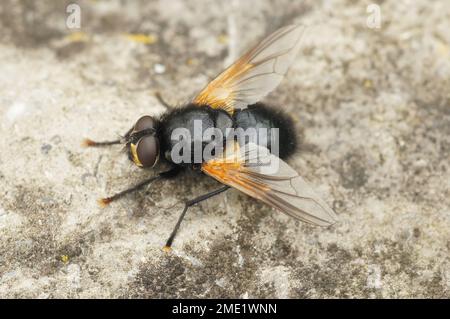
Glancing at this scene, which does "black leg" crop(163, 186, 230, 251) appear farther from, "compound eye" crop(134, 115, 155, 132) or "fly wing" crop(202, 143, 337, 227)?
"compound eye" crop(134, 115, 155, 132)

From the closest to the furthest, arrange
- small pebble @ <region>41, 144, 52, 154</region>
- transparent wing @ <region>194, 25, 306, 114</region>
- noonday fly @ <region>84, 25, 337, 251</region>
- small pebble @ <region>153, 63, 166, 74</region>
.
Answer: noonday fly @ <region>84, 25, 337, 251</region>
small pebble @ <region>41, 144, 52, 154</region>
transparent wing @ <region>194, 25, 306, 114</region>
small pebble @ <region>153, 63, 166, 74</region>

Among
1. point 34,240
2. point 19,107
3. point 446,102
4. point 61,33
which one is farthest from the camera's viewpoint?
point 61,33

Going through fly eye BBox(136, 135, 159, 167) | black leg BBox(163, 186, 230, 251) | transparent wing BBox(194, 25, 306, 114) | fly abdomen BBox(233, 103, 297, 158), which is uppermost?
transparent wing BBox(194, 25, 306, 114)

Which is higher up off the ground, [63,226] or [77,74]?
[77,74]

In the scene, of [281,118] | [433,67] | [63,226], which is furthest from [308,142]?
[63,226]

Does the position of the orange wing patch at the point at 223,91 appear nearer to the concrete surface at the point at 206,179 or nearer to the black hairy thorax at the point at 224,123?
the black hairy thorax at the point at 224,123

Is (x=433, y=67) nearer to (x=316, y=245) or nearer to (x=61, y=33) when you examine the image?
(x=316, y=245)

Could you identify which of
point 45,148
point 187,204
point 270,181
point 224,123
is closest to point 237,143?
point 224,123

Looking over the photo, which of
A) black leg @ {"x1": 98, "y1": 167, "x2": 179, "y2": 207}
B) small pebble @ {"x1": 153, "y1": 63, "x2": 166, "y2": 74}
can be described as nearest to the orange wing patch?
black leg @ {"x1": 98, "y1": 167, "x2": 179, "y2": 207}
